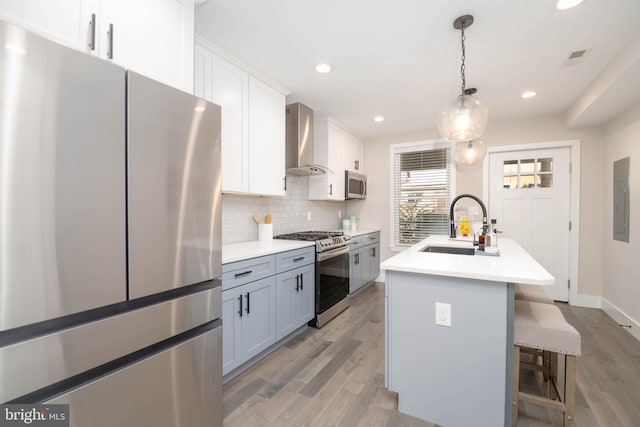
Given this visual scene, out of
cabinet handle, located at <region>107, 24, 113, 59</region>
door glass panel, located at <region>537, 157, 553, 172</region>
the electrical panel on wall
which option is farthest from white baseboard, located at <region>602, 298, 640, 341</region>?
cabinet handle, located at <region>107, 24, 113, 59</region>

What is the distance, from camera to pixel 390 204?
185 inches

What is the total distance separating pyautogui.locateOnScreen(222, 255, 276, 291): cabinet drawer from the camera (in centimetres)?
192

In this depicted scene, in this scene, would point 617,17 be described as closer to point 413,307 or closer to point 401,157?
point 413,307

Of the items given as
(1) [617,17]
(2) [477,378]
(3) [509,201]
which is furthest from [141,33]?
(3) [509,201]

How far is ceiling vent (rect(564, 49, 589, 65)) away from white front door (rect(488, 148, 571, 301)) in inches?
66.1

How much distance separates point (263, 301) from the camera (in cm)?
225

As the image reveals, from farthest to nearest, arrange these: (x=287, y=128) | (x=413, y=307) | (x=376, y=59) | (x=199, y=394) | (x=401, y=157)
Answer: (x=401, y=157), (x=287, y=128), (x=376, y=59), (x=413, y=307), (x=199, y=394)

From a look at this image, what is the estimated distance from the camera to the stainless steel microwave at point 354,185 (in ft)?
14.0

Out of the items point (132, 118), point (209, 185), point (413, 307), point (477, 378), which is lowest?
point (477, 378)

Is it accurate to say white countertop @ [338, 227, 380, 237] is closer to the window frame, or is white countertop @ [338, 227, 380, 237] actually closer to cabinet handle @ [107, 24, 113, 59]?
the window frame

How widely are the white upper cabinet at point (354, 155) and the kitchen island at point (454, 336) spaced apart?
2842 mm

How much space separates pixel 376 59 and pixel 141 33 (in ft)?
5.59

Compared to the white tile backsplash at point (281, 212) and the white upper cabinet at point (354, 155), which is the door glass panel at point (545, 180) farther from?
the white tile backsplash at point (281, 212)

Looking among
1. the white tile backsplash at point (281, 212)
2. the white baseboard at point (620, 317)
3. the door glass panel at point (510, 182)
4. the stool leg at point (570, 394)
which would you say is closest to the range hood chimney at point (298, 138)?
the white tile backsplash at point (281, 212)
